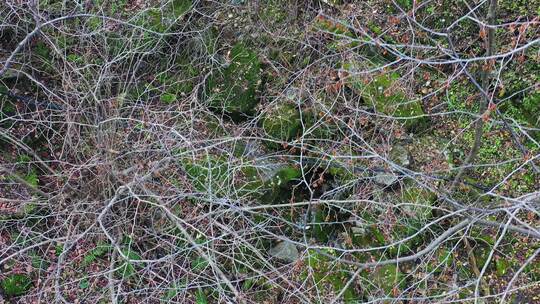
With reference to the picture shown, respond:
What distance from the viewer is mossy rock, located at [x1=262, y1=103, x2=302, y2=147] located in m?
5.02

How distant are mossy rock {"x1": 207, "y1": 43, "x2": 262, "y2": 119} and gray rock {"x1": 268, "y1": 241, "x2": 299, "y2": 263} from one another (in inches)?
59.9

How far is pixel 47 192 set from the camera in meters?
4.69

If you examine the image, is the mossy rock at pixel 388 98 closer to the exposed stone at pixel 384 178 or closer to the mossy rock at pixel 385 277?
the exposed stone at pixel 384 178

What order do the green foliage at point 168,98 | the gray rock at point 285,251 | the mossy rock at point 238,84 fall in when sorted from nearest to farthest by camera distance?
1. the gray rock at point 285,251
2. the green foliage at point 168,98
3. the mossy rock at point 238,84

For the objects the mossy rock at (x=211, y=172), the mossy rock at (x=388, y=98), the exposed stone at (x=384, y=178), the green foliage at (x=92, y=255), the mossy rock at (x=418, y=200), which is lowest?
the green foliage at (x=92, y=255)

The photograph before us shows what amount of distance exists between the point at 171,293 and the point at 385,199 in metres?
1.96

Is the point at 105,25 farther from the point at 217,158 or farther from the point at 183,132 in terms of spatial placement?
the point at 217,158

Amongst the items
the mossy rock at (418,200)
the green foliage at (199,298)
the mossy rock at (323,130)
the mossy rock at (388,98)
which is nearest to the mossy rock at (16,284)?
the green foliage at (199,298)

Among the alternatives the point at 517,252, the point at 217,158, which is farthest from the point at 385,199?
the point at 217,158

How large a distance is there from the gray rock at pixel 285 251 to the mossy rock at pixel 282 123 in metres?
1.03

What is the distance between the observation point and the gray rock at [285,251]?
14.5ft

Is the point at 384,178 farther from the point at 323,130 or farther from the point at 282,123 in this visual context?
the point at 282,123

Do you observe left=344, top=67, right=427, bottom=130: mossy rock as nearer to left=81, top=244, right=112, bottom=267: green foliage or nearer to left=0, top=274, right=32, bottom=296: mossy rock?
left=81, top=244, right=112, bottom=267: green foliage

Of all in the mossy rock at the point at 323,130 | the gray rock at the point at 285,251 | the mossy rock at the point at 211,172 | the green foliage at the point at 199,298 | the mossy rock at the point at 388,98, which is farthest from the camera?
the mossy rock at the point at 388,98
